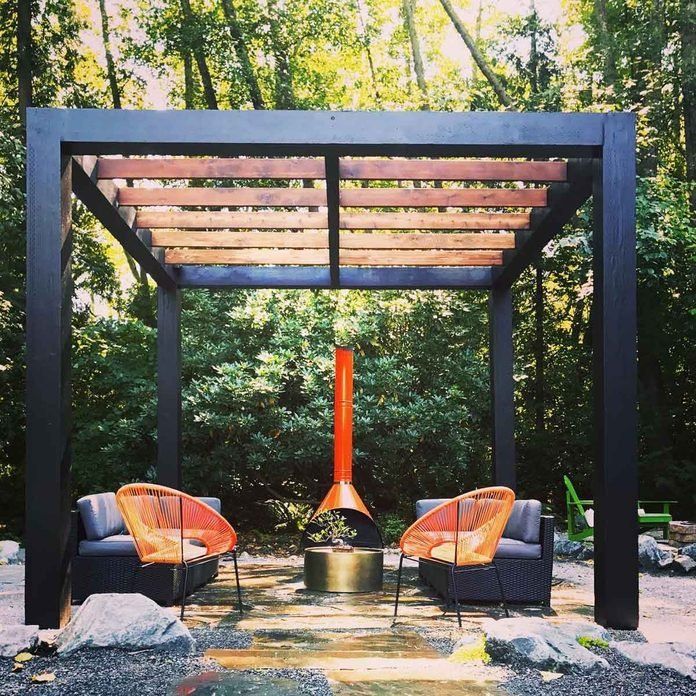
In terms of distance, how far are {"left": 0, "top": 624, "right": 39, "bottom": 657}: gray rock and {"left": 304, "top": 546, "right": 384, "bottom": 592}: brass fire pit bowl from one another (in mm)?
2444

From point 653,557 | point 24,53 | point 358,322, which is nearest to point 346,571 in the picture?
point 653,557

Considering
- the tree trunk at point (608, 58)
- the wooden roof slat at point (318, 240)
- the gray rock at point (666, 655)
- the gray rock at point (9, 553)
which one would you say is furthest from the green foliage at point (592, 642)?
the tree trunk at point (608, 58)

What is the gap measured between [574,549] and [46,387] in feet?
19.9

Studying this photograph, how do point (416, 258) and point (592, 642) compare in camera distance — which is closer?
point (592, 642)

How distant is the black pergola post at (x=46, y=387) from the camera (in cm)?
491

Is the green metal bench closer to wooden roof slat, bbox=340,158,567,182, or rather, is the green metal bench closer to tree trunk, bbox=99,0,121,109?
wooden roof slat, bbox=340,158,567,182

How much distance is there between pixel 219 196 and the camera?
6.56m

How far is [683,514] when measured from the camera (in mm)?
11898

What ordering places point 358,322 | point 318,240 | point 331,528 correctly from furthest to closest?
point 358,322 → point 318,240 → point 331,528

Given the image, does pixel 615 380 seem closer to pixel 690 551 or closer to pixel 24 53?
pixel 690 551

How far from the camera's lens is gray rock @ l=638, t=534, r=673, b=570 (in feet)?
26.6

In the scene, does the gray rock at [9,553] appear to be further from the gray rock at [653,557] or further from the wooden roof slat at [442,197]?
the gray rock at [653,557]

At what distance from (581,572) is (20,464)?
7.66 metres

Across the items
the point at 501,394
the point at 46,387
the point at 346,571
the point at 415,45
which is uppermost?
the point at 415,45
